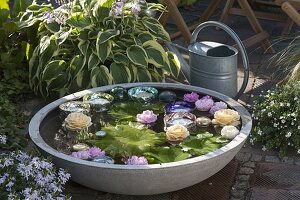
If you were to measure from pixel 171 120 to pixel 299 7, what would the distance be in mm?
1826

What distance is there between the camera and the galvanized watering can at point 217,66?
139 inches

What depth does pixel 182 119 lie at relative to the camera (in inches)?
120

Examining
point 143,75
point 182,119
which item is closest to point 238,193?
point 182,119

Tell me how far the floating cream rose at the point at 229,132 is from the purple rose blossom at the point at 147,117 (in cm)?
40

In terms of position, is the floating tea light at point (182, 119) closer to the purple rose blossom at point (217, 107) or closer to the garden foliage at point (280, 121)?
the purple rose blossom at point (217, 107)

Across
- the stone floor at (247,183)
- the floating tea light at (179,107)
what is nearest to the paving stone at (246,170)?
the stone floor at (247,183)

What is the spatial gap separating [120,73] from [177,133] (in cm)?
92

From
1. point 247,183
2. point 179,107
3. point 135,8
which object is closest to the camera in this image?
point 247,183

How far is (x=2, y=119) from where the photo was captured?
3.46 meters

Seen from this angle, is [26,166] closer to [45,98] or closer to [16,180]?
[16,180]

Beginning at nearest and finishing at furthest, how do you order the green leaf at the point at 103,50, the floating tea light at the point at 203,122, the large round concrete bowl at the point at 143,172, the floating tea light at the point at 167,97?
the large round concrete bowl at the point at 143,172, the floating tea light at the point at 203,122, the floating tea light at the point at 167,97, the green leaf at the point at 103,50

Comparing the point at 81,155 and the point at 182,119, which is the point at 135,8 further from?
the point at 81,155

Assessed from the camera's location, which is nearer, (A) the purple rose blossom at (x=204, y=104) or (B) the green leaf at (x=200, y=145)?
(B) the green leaf at (x=200, y=145)

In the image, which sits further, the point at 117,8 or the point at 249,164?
the point at 117,8
